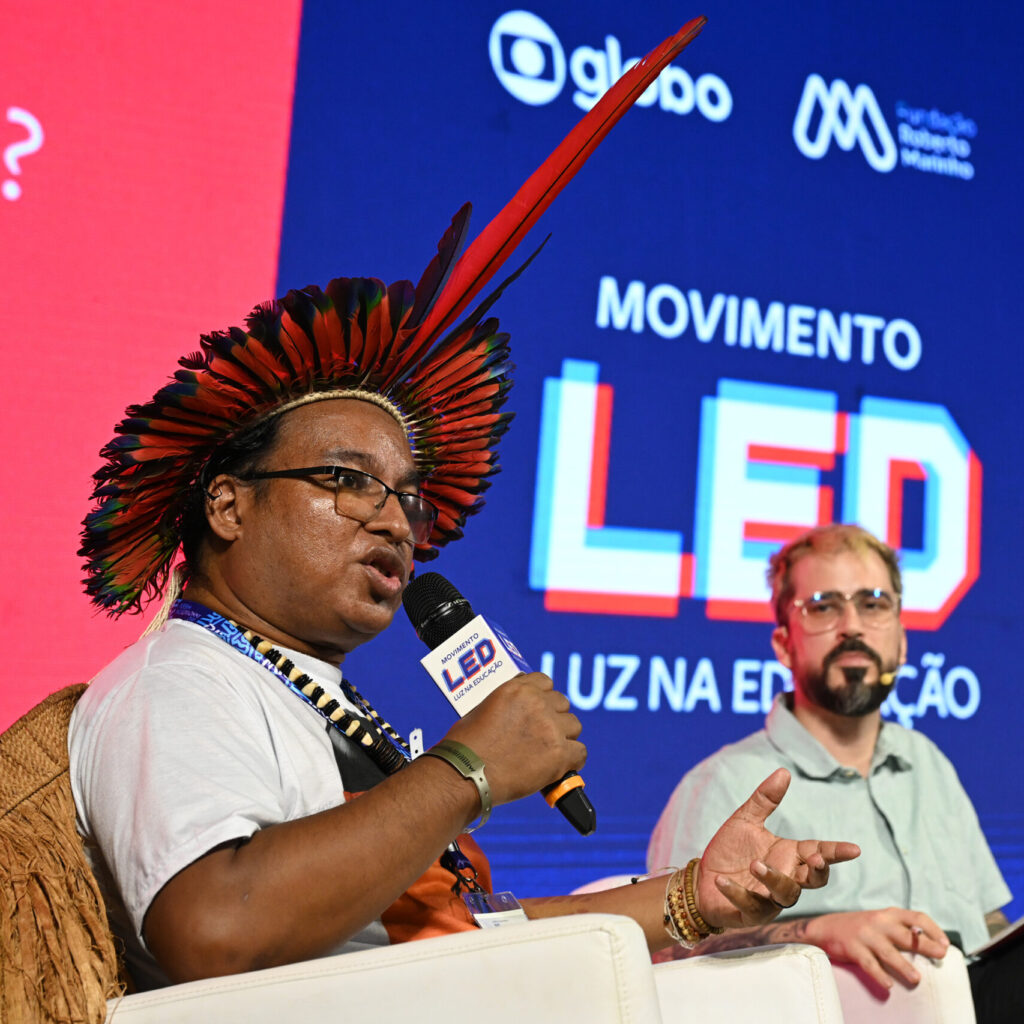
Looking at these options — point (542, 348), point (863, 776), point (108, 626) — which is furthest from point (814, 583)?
point (108, 626)

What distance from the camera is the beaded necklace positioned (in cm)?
157

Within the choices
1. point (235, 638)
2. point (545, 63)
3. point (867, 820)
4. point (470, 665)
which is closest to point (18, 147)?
point (545, 63)

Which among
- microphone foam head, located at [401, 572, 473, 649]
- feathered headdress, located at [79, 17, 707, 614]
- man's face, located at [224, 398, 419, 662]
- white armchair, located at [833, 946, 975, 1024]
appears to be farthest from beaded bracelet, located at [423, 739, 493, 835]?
white armchair, located at [833, 946, 975, 1024]

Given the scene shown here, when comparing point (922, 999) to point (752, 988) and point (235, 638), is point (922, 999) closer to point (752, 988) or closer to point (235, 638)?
point (752, 988)

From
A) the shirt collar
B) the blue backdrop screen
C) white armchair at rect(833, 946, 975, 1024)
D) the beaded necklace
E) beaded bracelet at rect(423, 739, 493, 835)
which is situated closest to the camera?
beaded bracelet at rect(423, 739, 493, 835)

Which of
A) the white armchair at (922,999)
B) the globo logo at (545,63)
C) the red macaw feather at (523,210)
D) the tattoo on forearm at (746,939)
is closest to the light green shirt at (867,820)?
the tattoo on forearm at (746,939)

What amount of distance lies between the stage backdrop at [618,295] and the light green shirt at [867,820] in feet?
2.44

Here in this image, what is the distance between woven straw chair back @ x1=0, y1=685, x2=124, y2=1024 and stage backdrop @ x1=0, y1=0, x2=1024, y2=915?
3.65 ft

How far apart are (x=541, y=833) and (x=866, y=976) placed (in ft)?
4.46

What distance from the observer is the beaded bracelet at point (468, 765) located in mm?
1289

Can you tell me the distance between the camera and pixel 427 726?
3020mm

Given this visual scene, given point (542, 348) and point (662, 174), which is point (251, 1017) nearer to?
point (542, 348)

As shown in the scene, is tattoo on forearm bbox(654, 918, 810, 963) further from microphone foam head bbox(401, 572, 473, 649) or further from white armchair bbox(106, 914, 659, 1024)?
white armchair bbox(106, 914, 659, 1024)

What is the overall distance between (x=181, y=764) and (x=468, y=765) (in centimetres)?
30
